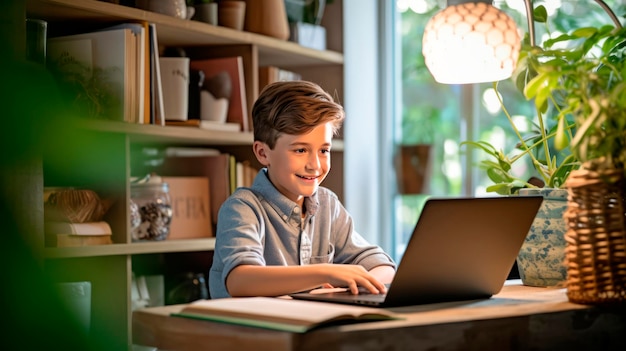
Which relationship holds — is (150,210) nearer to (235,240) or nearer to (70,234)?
(70,234)

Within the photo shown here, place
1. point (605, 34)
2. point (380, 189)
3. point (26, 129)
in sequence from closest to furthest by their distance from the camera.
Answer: point (26, 129) < point (605, 34) < point (380, 189)

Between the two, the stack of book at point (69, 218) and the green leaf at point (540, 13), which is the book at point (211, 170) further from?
the green leaf at point (540, 13)

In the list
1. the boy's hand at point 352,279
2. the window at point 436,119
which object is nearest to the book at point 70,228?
the boy's hand at point 352,279

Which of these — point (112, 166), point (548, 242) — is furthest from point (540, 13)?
point (112, 166)

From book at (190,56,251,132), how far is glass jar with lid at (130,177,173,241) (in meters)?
0.42

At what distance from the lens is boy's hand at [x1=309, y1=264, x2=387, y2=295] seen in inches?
57.4

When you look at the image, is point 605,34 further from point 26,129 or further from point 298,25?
point 298,25

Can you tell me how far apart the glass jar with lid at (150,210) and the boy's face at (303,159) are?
98 centimetres

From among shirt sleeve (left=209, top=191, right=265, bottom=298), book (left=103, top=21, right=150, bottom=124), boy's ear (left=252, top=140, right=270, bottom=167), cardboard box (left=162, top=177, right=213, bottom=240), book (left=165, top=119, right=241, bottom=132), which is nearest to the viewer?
shirt sleeve (left=209, top=191, right=265, bottom=298)

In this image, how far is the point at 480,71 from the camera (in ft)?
5.56

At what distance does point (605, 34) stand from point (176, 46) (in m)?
1.99

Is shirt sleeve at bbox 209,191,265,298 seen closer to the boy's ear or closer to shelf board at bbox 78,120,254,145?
the boy's ear

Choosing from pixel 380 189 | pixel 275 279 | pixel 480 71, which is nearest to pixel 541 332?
pixel 275 279

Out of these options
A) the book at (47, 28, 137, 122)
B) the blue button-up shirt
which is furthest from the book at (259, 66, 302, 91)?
the blue button-up shirt
